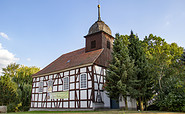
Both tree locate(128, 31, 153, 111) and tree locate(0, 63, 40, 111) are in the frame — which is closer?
tree locate(128, 31, 153, 111)

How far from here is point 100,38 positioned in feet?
66.4

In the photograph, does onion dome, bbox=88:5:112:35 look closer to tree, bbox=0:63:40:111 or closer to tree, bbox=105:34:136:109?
tree, bbox=105:34:136:109

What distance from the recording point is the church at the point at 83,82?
16.2 meters

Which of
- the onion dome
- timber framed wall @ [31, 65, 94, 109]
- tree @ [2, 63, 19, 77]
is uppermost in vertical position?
the onion dome

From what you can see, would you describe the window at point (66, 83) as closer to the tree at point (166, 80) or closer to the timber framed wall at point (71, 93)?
the timber framed wall at point (71, 93)

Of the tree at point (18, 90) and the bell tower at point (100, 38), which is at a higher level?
the bell tower at point (100, 38)

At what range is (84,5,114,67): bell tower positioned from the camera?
20039 millimetres

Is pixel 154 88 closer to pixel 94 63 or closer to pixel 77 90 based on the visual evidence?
pixel 94 63

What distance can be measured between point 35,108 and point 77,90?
888 centimetres

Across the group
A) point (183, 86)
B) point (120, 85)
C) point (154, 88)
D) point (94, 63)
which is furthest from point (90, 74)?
point (183, 86)

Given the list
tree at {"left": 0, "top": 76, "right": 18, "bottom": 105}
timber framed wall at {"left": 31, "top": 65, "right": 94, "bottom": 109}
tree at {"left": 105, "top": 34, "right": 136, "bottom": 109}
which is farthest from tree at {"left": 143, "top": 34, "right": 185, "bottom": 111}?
tree at {"left": 0, "top": 76, "right": 18, "bottom": 105}

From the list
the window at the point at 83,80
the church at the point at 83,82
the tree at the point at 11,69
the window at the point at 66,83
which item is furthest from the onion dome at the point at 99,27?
the tree at the point at 11,69

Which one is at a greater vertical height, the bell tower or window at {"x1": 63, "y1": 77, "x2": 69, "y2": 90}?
the bell tower

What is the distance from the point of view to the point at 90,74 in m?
16.6
